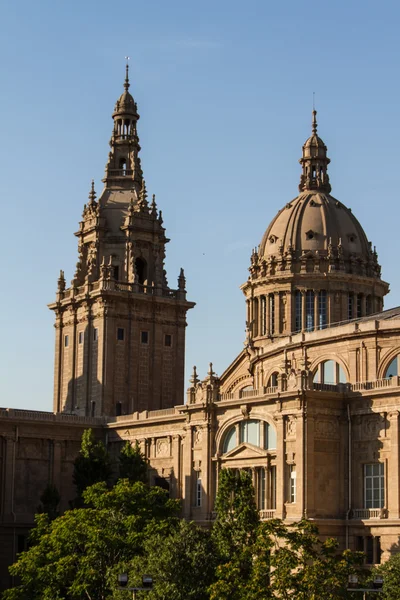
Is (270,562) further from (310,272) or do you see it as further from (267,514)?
(310,272)

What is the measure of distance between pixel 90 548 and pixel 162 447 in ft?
91.6

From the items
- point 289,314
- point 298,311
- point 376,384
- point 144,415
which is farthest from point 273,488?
point 298,311

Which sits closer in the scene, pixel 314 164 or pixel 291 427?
pixel 291 427

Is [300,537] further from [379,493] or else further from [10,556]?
[10,556]

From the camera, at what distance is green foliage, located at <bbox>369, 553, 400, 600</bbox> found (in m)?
76.6

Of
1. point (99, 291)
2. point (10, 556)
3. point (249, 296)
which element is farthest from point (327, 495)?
point (249, 296)

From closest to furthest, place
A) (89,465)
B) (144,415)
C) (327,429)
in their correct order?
(327,429) → (89,465) → (144,415)

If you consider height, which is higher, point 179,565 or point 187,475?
point 187,475

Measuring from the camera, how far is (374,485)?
93938mm

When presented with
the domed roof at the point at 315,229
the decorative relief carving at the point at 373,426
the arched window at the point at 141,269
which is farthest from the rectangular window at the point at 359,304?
the decorative relief carving at the point at 373,426

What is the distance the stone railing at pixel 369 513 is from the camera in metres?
91.8

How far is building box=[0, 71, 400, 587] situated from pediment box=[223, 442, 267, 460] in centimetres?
13

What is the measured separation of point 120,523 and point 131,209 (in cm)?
5081

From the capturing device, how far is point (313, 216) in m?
147
